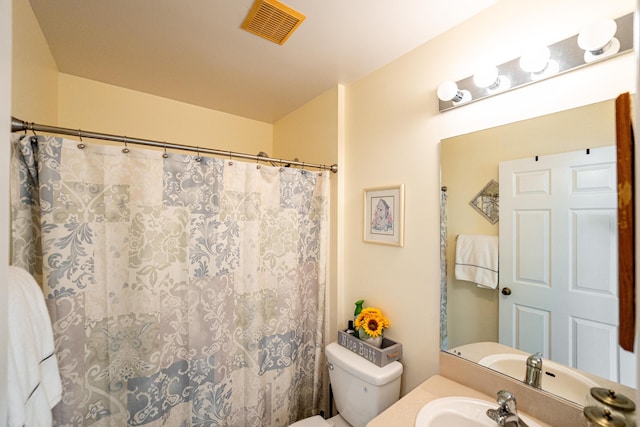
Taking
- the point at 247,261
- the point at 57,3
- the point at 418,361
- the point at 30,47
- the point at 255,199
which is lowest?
the point at 418,361

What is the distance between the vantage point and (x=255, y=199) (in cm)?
154

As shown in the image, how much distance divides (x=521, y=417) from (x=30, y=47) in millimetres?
2479

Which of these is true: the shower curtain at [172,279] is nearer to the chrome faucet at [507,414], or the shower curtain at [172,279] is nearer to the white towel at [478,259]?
the white towel at [478,259]

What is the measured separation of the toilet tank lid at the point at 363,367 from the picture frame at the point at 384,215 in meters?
0.64

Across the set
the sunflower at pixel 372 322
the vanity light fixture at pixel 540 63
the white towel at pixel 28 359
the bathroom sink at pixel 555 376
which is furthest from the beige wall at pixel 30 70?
the bathroom sink at pixel 555 376

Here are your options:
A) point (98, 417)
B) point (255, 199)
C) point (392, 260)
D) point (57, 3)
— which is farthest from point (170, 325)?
point (57, 3)

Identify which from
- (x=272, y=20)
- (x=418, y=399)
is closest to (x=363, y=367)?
(x=418, y=399)

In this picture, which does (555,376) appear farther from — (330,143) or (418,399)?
(330,143)

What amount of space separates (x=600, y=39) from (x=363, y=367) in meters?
1.57

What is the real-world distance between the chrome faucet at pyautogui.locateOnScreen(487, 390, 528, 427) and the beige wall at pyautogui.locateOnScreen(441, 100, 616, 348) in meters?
0.25

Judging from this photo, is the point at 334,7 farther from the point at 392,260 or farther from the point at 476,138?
the point at 392,260

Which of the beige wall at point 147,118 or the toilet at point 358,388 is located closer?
the toilet at point 358,388

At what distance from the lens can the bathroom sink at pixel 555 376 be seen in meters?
0.84

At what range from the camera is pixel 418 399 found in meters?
1.04
